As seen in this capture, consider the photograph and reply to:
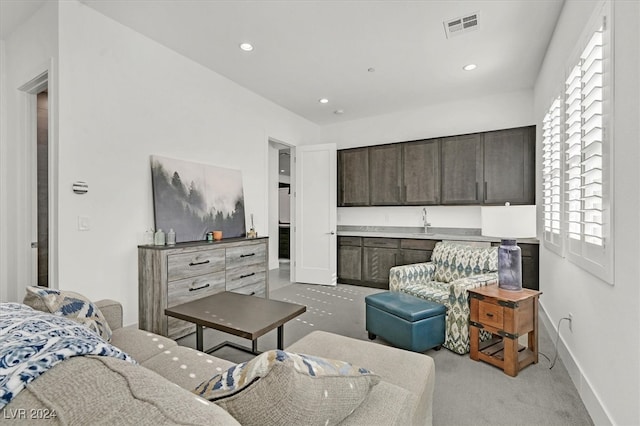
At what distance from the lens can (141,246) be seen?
3.06 meters

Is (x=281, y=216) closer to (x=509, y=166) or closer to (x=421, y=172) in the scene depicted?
(x=421, y=172)

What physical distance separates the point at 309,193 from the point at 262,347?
3166 mm

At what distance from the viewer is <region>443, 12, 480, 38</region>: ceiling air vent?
2.84 meters

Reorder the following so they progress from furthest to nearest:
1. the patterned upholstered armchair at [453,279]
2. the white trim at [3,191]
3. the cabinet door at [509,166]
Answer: the cabinet door at [509,166] → the white trim at [3,191] → the patterned upholstered armchair at [453,279]

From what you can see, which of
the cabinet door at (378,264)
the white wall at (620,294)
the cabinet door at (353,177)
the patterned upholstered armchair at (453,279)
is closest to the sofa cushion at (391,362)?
the white wall at (620,294)

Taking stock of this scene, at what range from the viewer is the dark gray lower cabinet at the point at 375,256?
15.4ft

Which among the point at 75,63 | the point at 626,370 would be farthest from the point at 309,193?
the point at 626,370

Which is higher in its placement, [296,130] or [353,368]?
[296,130]

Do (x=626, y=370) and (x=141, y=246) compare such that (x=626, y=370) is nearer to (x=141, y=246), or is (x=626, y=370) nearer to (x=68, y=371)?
(x=68, y=371)

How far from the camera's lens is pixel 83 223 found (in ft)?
8.85

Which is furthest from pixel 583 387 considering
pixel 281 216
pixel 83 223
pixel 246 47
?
pixel 281 216

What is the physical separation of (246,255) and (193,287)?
2.72 feet

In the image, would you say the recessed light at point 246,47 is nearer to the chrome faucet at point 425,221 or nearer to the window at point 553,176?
the window at point 553,176

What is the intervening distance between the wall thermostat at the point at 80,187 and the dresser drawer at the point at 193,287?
1083 mm
